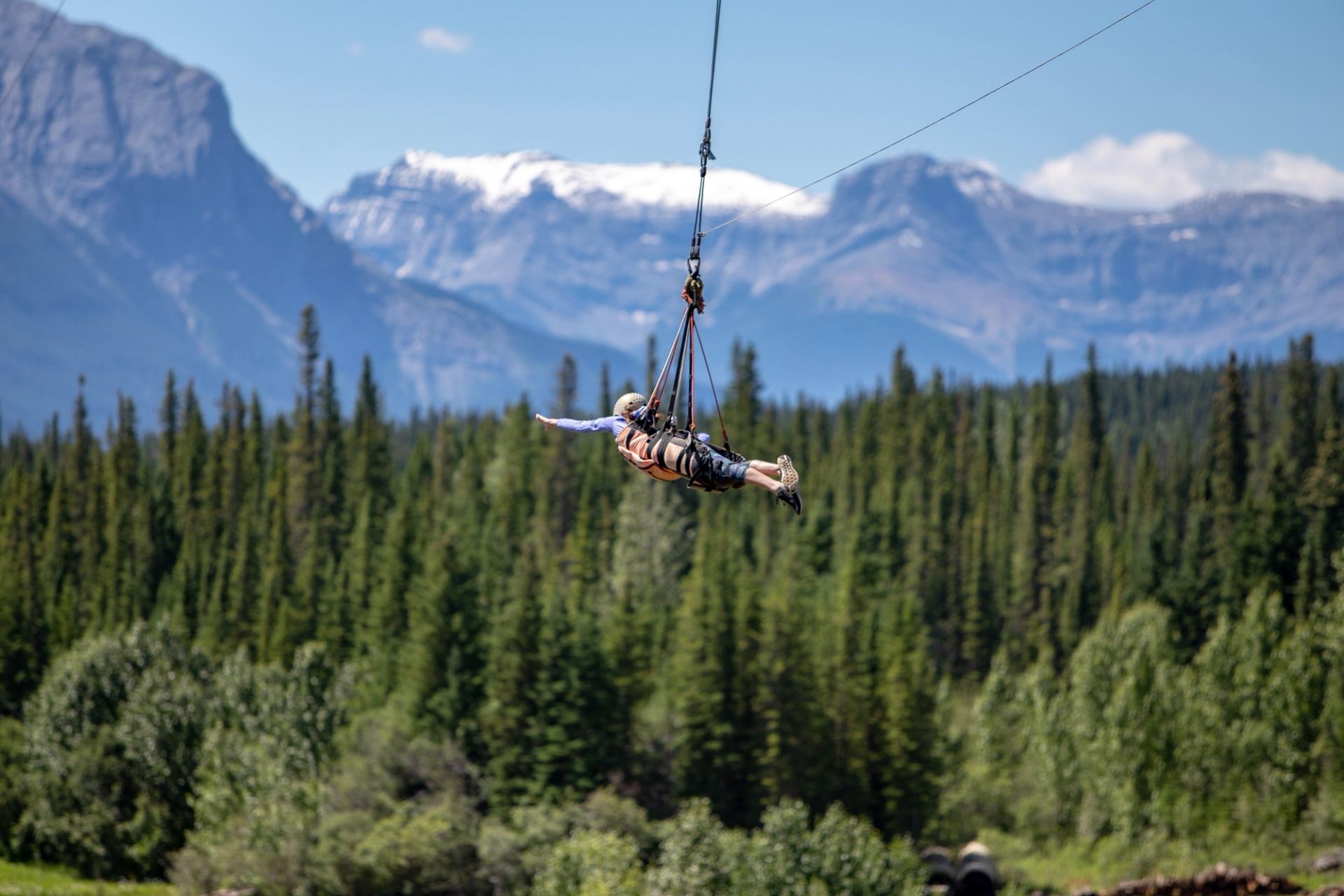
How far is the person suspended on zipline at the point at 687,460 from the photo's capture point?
19.9 meters

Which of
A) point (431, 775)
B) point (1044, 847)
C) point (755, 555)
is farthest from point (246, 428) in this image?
point (1044, 847)

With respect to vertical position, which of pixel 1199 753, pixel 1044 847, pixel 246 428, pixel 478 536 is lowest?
pixel 1044 847

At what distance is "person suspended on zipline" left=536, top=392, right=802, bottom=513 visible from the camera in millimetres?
19938

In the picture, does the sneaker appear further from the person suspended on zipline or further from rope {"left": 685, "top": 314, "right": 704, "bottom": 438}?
rope {"left": 685, "top": 314, "right": 704, "bottom": 438}

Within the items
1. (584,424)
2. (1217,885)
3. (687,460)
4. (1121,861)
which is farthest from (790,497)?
(1121,861)

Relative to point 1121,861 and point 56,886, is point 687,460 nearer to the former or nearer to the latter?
point 1121,861

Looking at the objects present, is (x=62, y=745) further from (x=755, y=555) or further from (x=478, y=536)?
(x=755, y=555)

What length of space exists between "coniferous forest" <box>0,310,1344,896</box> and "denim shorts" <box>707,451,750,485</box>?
35.8m

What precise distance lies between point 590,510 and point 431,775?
65.0 m

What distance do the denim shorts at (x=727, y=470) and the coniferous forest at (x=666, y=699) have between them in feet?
117

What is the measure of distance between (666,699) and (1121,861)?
25.4 meters

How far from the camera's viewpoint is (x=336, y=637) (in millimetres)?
99000

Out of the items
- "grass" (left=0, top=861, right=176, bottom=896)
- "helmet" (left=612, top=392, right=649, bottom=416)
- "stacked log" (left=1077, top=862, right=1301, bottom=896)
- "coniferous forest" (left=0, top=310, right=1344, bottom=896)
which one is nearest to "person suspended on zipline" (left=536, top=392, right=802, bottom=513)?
"helmet" (left=612, top=392, right=649, bottom=416)

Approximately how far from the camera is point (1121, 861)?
7419cm
